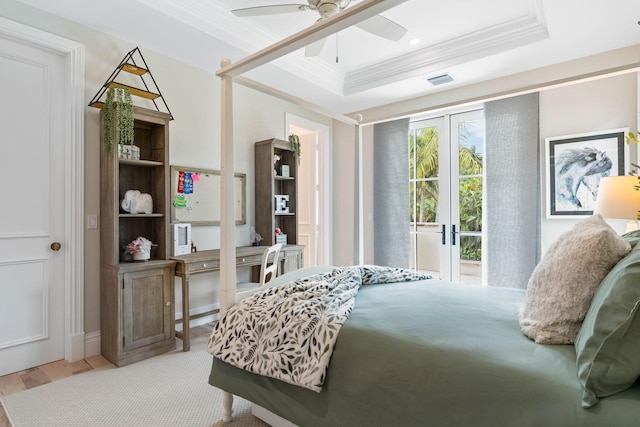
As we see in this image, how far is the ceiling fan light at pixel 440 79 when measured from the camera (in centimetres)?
368

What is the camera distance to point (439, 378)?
1.10 m

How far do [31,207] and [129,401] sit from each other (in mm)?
1595

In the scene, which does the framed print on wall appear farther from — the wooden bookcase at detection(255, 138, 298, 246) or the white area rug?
the white area rug

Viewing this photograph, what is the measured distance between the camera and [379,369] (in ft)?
3.99

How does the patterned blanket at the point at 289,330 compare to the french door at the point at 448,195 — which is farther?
the french door at the point at 448,195

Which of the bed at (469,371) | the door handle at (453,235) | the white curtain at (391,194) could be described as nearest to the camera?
the bed at (469,371)

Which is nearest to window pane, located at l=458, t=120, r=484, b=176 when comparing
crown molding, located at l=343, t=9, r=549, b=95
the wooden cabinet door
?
crown molding, located at l=343, t=9, r=549, b=95

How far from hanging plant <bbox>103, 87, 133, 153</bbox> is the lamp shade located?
11.4 feet

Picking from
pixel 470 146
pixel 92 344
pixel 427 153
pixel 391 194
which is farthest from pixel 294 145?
pixel 92 344

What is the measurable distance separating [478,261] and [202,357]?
10.1ft

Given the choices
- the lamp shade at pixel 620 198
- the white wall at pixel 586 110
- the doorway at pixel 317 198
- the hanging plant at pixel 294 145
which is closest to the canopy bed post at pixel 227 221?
the hanging plant at pixel 294 145

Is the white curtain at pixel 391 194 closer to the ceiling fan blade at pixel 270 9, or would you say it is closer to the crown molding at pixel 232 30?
the crown molding at pixel 232 30

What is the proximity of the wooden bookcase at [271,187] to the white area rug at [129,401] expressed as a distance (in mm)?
1735

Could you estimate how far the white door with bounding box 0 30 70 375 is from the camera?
241 cm
